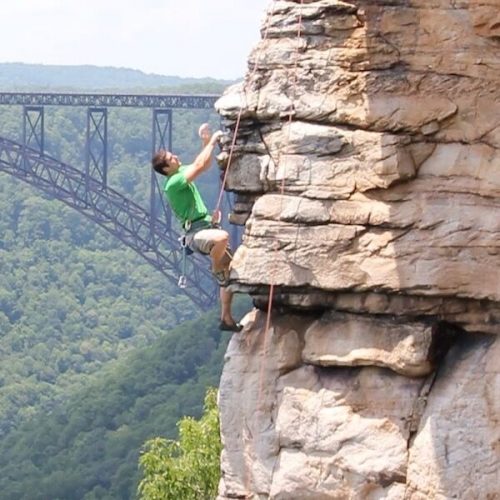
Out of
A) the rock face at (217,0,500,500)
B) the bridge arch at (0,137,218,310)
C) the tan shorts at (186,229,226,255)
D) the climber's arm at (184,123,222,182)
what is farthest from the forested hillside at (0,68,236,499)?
the rock face at (217,0,500,500)

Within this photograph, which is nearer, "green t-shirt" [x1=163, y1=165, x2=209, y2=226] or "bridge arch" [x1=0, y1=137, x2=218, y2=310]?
"green t-shirt" [x1=163, y1=165, x2=209, y2=226]

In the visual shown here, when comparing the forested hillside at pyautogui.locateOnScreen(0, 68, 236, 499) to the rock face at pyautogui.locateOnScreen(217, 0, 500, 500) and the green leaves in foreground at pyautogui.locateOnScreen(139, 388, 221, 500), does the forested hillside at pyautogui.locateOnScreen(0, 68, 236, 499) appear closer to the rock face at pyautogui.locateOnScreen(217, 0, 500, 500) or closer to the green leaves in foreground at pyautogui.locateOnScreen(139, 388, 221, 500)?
the green leaves in foreground at pyautogui.locateOnScreen(139, 388, 221, 500)

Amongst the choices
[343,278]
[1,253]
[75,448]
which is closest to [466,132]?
[343,278]

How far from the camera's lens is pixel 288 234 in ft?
38.5

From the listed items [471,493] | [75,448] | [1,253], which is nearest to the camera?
[471,493]

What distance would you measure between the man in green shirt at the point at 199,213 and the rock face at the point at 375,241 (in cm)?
47

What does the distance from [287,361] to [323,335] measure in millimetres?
302

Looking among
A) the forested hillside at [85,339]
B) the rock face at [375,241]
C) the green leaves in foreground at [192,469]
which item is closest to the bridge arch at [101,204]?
the forested hillside at [85,339]

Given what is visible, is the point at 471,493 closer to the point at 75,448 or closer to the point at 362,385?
the point at 362,385

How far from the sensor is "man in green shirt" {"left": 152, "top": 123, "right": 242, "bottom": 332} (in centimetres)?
1245

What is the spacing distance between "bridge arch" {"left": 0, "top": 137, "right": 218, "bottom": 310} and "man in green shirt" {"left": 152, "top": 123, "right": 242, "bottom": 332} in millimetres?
44513

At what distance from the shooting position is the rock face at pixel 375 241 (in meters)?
11.4

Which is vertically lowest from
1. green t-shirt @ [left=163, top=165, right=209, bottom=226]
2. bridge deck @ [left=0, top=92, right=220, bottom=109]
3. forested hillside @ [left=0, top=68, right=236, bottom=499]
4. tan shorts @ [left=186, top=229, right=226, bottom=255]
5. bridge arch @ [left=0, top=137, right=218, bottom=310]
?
forested hillside @ [left=0, top=68, right=236, bottom=499]

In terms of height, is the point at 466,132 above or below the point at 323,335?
above
